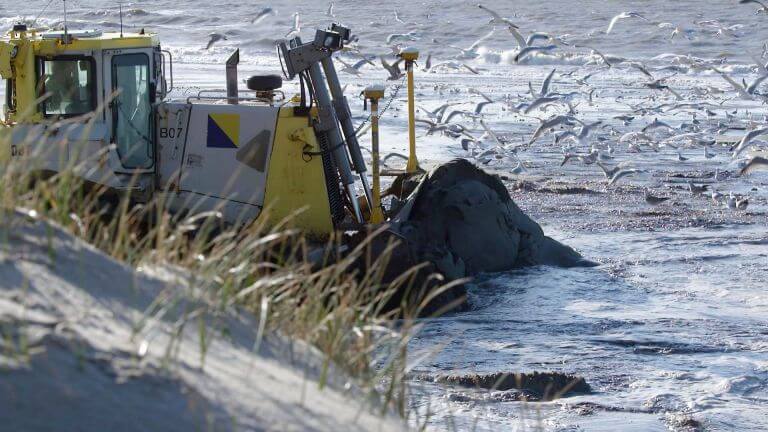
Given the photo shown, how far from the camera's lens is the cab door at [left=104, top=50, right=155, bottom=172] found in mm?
9086

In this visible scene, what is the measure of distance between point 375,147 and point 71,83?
238cm

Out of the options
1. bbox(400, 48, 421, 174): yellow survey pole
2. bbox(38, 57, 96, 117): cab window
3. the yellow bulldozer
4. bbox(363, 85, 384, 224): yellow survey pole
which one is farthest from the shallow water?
bbox(38, 57, 96, 117): cab window

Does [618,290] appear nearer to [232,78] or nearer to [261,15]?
[232,78]

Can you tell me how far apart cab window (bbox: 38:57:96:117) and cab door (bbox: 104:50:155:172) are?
0.16 metres

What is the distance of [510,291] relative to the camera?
10.0 metres

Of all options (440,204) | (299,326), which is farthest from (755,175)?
(299,326)

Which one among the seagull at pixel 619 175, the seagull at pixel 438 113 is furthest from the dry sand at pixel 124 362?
the seagull at pixel 438 113

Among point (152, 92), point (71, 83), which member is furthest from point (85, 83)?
point (152, 92)

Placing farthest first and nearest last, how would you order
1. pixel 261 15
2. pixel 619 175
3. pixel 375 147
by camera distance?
pixel 261 15 → pixel 619 175 → pixel 375 147

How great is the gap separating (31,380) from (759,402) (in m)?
5.18

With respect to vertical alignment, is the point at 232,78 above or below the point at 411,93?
above

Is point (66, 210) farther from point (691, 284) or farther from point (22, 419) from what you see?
point (691, 284)

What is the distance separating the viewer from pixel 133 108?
30.4ft

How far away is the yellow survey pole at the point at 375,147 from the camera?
9.35 m
